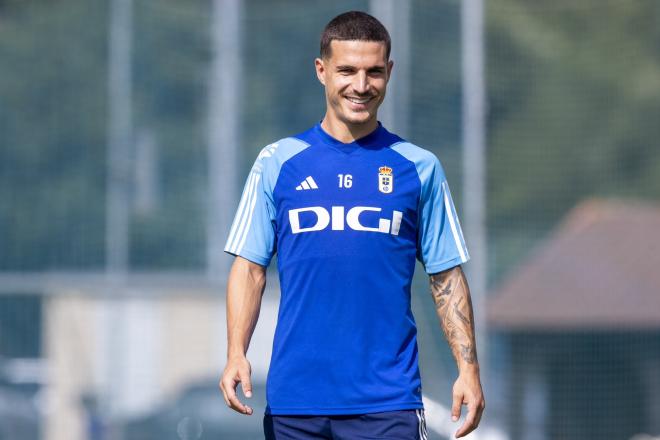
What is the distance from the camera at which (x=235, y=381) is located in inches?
148

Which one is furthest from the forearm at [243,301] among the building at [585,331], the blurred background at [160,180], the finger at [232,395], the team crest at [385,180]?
the building at [585,331]

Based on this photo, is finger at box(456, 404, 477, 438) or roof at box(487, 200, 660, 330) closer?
finger at box(456, 404, 477, 438)

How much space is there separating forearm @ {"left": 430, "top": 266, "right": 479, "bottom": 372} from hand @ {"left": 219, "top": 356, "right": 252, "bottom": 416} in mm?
598

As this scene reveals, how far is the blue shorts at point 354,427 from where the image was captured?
145 inches

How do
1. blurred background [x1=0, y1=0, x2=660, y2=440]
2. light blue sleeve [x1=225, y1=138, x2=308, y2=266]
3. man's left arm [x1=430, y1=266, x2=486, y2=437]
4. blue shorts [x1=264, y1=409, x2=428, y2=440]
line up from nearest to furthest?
1. blue shorts [x1=264, y1=409, x2=428, y2=440]
2. man's left arm [x1=430, y1=266, x2=486, y2=437]
3. light blue sleeve [x1=225, y1=138, x2=308, y2=266]
4. blurred background [x1=0, y1=0, x2=660, y2=440]

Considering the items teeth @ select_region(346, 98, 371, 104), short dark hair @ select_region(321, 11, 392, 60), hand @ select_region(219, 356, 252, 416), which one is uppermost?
short dark hair @ select_region(321, 11, 392, 60)

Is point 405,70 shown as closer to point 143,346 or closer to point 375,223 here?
point 143,346

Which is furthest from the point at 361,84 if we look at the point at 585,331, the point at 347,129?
the point at 585,331

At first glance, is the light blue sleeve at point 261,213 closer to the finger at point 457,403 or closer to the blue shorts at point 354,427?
the blue shorts at point 354,427

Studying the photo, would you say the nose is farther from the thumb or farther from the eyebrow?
the thumb

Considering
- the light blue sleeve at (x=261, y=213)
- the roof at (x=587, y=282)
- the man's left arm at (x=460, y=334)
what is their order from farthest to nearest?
the roof at (x=587, y=282) < the light blue sleeve at (x=261, y=213) < the man's left arm at (x=460, y=334)

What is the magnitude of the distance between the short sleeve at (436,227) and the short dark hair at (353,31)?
388mm

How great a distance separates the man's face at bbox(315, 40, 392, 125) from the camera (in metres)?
3.83

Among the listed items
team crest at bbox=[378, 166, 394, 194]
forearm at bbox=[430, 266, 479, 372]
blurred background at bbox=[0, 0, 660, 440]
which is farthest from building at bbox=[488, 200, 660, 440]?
team crest at bbox=[378, 166, 394, 194]
